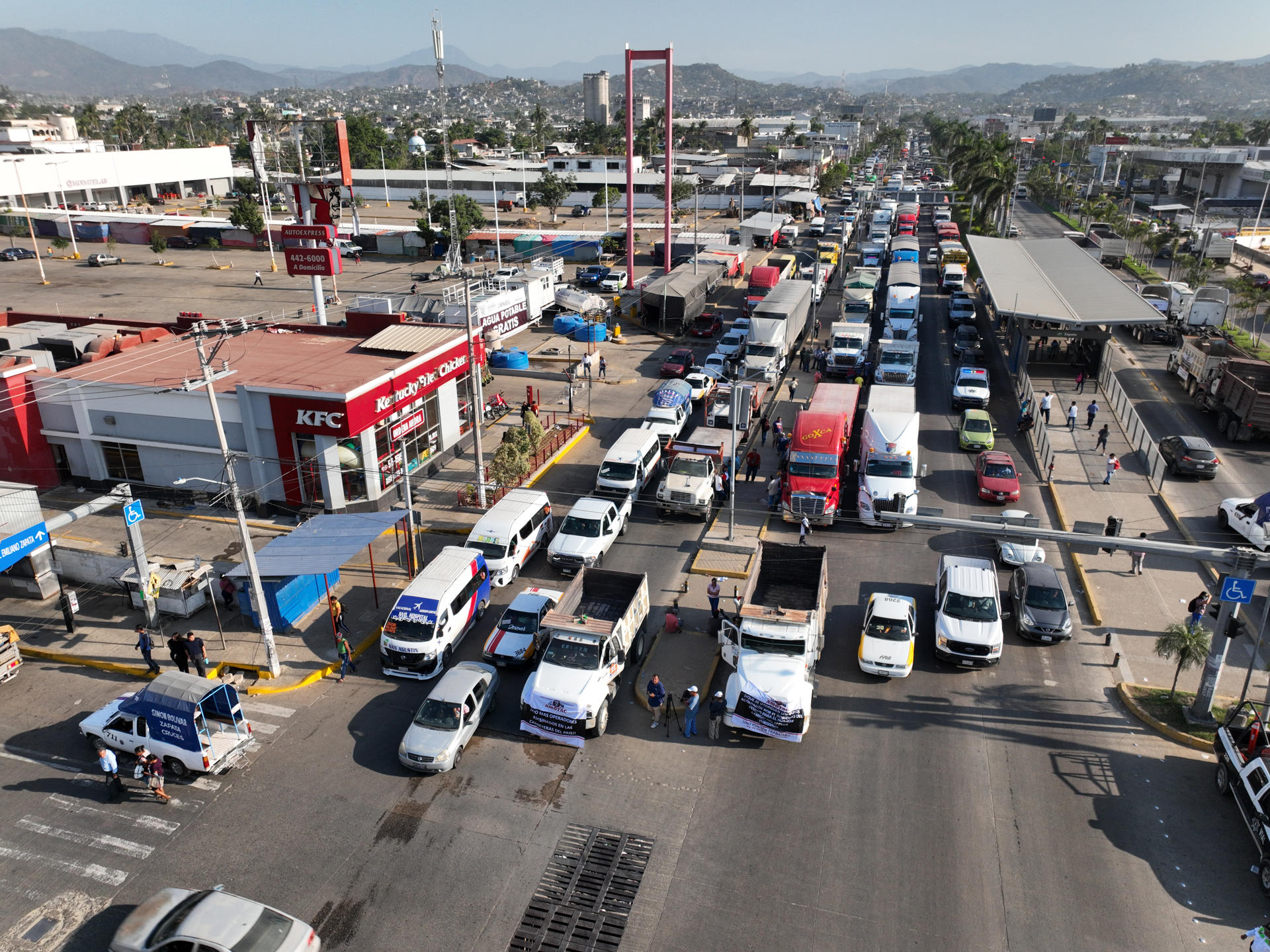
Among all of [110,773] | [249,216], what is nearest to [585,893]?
[110,773]

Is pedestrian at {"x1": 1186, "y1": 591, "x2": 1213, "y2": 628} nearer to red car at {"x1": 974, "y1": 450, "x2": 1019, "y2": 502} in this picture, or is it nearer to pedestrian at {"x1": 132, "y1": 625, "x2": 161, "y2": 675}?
red car at {"x1": 974, "y1": 450, "x2": 1019, "y2": 502}

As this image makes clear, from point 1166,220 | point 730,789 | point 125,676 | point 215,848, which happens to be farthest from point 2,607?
point 1166,220

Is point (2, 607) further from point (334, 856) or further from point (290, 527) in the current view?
point (334, 856)

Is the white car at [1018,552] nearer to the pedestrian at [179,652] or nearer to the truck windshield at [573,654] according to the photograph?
the truck windshield at [573,654]

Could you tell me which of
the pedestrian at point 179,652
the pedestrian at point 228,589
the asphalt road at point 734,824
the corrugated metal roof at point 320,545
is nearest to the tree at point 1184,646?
the asphalt road at point 734,824

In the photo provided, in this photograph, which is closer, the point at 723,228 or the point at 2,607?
the point at 2,607

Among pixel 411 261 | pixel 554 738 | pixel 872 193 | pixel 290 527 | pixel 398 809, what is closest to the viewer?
pixel 398 809
